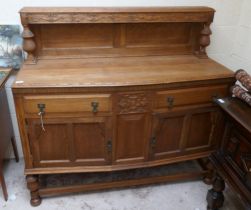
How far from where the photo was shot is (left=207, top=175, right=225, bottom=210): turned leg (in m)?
1.62

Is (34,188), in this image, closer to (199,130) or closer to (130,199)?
(130,199)

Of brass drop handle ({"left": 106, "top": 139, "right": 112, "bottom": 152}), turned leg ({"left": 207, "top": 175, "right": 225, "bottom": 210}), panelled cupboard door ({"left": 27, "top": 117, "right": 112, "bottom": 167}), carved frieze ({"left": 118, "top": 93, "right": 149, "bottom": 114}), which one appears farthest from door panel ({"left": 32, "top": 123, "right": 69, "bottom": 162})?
turned leg ({"left": 207, "top": 175, "right": 225, "bottom": 210})

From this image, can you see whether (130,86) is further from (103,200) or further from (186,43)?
(103,200)

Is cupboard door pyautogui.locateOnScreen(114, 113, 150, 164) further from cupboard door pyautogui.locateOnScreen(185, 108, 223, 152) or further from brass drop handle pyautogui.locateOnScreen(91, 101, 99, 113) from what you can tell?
cupboard door pyautogui.locateOnScreen(185, 108, 223, 152)

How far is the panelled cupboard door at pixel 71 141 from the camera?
1483mm

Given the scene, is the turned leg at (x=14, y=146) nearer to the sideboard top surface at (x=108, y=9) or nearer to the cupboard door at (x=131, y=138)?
the cupboard door at (x=131, y=138)

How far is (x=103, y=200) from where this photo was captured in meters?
1.81

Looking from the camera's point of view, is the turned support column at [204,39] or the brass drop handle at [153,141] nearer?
the brass drop handle at [153,141]

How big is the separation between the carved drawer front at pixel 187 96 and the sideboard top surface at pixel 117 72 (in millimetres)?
74

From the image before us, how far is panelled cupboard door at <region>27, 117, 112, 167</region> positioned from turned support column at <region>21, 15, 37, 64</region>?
1.34 feet

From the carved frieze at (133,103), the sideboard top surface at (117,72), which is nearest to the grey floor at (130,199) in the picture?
the carved frieze at (133,103)

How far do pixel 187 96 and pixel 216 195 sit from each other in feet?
2.20

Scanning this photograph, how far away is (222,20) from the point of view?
76.3 inches

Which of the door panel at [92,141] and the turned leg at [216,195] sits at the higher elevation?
the door panel at [92,141]
